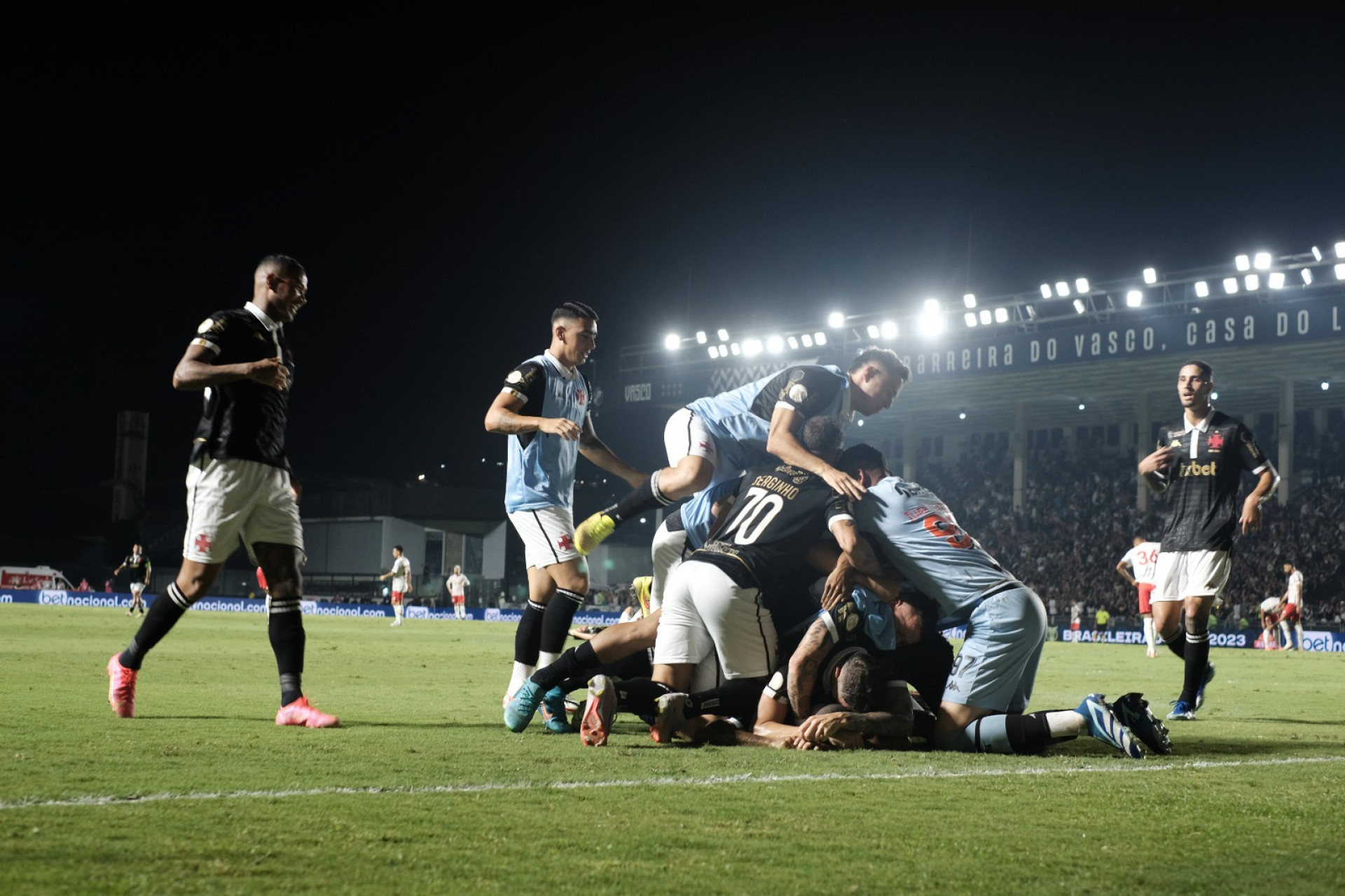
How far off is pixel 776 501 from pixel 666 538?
1.62m

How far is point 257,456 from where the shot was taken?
→ 622 centimetres

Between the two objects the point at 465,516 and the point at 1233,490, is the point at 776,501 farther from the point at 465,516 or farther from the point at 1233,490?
the point at 465,516

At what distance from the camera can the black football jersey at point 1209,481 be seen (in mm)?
8328

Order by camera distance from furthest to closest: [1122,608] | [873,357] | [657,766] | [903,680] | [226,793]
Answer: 1. [1122,608]
2. [873,357]
3. [903,680]
4. [657,766]
5. [226,793]

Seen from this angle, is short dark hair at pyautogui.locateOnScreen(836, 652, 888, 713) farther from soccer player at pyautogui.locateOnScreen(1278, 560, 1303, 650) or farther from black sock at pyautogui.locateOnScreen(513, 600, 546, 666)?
soccer player at pyautogui.locateOnScreen(1278, 560, 1303, 650)

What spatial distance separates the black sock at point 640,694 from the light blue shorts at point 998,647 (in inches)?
51.2

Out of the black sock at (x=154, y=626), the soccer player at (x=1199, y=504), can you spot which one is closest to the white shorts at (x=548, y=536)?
the black sock at (x=154, y=626)

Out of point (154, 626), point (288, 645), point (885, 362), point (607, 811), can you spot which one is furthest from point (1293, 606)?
point (607, 811)

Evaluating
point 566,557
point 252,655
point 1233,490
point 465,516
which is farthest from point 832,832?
point 465,516

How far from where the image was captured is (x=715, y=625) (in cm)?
583

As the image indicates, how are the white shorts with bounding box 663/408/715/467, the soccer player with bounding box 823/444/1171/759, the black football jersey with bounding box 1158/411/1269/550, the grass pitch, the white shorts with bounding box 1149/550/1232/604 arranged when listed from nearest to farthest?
the grass pitch < the soccer player with bounding box 823/444/1171/759 < the white shorts with bounding box 663/408/715/467 < the white shorts with bounding box 1149/550/1232/604 < the black football jersey with bounding box 1158/411/1269/550

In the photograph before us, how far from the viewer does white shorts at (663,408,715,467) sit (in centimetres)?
739

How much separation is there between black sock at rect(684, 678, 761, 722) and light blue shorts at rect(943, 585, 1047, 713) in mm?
880

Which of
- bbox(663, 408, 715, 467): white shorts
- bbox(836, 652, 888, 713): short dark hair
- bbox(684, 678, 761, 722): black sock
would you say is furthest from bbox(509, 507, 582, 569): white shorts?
bbox(836, 652, 888, 713): short dark hair
